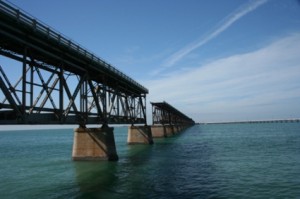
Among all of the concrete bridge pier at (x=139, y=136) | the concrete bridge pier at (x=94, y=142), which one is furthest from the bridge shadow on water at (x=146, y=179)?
the concrete bridge pier at (x=139, y=136)

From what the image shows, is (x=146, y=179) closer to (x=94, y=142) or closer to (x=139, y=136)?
(x=94, y=142)

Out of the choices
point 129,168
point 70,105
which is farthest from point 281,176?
point 70,105

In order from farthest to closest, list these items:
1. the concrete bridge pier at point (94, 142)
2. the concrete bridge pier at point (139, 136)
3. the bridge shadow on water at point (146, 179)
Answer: the concrete bridge pier at point (139, 136) → the concrete bridge pier at point (94, 142) → the bridge shadow on water at point (146, 179)

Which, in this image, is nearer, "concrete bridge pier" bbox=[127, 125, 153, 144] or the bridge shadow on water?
the bridge shadow on water

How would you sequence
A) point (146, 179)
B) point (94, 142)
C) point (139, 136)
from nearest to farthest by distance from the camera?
point (146, 179) → point (94, 142) → point (139, 136)

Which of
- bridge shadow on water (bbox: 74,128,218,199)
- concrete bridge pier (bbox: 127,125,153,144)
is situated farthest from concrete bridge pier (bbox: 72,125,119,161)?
concrete bridge pier (bbox: 127,125,153,144)

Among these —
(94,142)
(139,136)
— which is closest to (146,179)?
(94,142)

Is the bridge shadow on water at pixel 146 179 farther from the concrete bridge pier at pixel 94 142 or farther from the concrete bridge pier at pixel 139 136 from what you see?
the concrete bridge pier at pixel 139 136

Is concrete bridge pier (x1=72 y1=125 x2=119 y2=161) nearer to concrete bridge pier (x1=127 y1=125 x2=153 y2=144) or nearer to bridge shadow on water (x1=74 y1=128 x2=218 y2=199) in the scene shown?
bridge shadow on water (x1=74 y1=128 x2=218 y2=199)

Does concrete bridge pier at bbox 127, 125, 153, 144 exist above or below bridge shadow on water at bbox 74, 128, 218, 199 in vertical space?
above

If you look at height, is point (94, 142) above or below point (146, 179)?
above

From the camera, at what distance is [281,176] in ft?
84.3

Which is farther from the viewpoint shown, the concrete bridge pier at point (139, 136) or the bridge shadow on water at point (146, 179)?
the concrete bridge pier at point (139, 136)

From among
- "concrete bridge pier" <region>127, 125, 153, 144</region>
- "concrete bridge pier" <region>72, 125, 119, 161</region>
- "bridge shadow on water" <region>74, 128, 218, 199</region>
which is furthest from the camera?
"concrete bridge pier" <region>127, 125, 153, 144</region>
